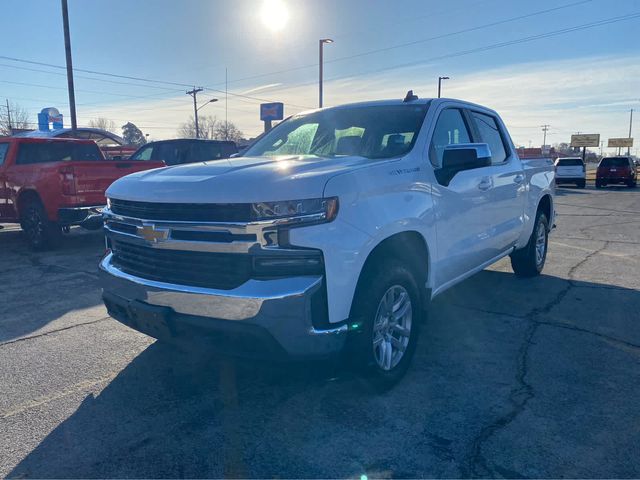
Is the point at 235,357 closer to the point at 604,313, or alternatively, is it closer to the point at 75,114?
the point at 604,313

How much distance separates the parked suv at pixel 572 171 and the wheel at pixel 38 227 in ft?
84.5

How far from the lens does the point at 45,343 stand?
4262 mm

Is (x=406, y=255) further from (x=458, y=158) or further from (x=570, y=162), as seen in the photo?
(x=570, y=162)

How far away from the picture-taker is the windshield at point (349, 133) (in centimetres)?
391

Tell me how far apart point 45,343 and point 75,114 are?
17747 millimetres

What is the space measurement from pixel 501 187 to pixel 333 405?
2887 mm

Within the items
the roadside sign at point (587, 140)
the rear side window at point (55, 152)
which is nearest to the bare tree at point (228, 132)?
the roadside sign at point (587, 140)

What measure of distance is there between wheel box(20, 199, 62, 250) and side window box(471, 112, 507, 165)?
263 inches

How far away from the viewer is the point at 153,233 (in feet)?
9.93

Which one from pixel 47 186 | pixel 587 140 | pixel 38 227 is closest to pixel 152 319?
pixel 47 186

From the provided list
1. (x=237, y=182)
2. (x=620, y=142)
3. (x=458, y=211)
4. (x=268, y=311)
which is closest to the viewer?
(x=268, y=311)

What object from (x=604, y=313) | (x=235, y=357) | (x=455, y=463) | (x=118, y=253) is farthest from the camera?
(x=604, y=313)

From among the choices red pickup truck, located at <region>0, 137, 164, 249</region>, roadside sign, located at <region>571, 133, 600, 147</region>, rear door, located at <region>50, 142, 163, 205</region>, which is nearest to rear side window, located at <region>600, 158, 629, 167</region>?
red pickup truck, located at <region>0, 137, 164, 249</region>

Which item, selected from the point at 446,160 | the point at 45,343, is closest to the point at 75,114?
the point at 45,343
